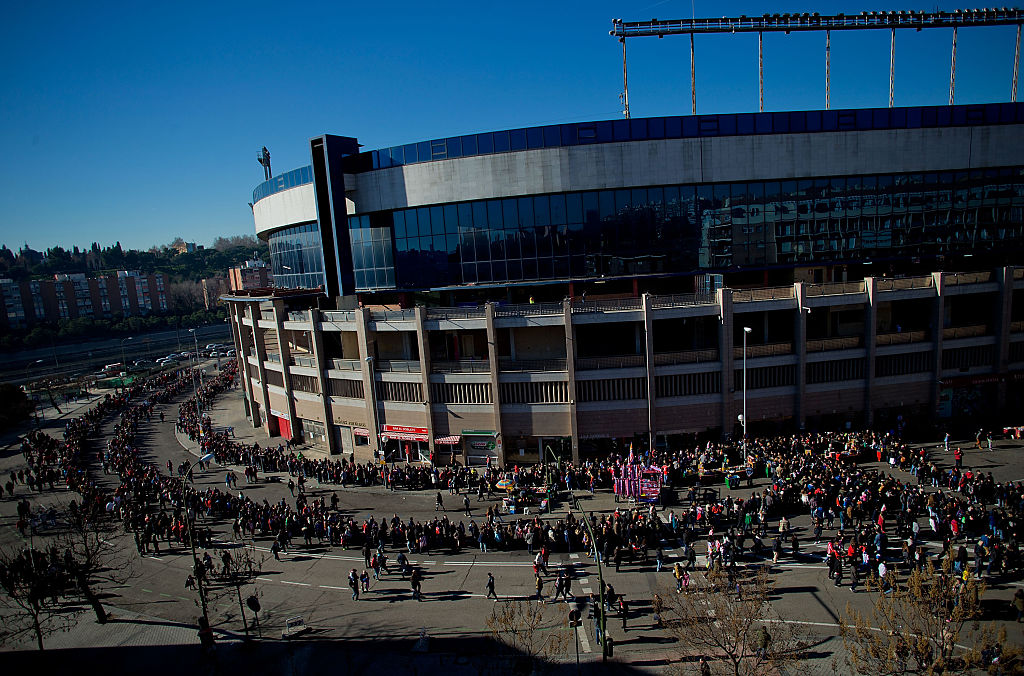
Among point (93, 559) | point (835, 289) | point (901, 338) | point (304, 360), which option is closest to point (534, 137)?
point (835, 289)

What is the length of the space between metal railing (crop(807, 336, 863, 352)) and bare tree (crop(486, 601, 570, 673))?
2543 centimetres

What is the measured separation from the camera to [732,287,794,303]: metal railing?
3516 centimetres

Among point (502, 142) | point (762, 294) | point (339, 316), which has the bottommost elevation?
point (762, 294)

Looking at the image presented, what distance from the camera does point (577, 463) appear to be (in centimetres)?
3503

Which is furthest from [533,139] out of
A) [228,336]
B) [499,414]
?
[228,336]

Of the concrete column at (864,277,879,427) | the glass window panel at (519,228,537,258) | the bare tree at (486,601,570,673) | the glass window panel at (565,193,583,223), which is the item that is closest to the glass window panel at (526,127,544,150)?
the glass window panel at (565,193,583,223)

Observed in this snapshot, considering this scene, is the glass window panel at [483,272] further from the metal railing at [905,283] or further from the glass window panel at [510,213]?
the metal railing at [905,283]

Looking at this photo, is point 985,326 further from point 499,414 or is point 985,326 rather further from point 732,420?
point 499,414

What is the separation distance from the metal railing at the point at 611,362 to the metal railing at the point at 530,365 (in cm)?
125

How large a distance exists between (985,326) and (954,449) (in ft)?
34.6

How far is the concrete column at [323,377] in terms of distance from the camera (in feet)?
134

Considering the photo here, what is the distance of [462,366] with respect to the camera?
36531 millimetres

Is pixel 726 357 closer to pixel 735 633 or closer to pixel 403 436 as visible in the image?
pixel 403 436

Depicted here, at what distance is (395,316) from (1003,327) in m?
40.7
